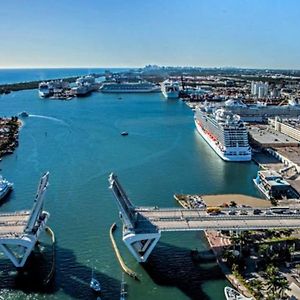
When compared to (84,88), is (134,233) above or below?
below

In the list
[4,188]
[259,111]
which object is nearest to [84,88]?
[259,111]

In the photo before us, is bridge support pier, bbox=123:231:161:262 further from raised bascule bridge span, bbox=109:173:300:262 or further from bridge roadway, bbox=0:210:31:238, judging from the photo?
bridge roadway, bbox=0:210:31:238

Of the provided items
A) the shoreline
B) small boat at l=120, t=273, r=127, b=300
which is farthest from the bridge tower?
the shoreline

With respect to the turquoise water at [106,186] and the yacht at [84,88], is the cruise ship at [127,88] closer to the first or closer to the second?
the yacht at [84,88]

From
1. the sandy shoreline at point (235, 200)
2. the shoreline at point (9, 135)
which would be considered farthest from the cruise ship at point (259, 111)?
the sandy shoreline at point (235, 200)

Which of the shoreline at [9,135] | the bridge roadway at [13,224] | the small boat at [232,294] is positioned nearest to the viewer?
the small boat at [232,294]

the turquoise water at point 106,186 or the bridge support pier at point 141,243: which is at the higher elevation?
the bridge support pier at point 141,243

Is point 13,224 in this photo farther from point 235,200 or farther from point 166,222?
point 235,200
